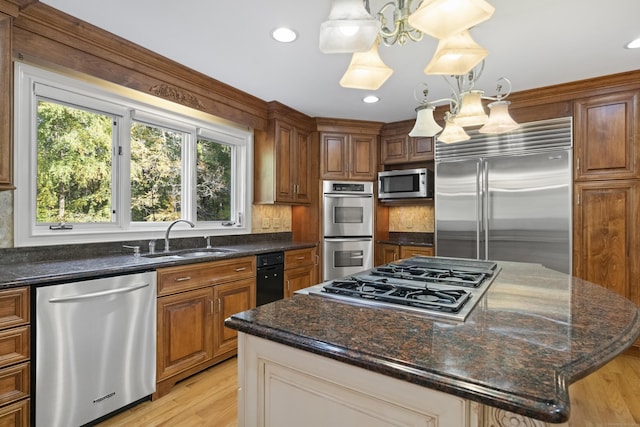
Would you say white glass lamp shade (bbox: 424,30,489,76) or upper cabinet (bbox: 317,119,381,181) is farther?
upper cabinet (bbox: 317,119,381,181)

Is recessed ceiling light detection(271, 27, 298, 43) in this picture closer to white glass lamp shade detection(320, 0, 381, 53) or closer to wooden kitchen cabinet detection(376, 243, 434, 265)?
white glass lamp shade detection(320, 0, 381, 53)

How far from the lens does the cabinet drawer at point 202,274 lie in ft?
7.41

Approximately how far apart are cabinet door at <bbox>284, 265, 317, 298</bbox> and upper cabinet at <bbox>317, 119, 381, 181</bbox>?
3.85 ft

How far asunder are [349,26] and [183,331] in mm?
2210

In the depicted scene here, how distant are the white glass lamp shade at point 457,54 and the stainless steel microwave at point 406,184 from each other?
274 cm

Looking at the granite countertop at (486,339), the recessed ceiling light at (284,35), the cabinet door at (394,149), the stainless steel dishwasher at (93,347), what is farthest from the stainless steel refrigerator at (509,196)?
the stainless steel dishwasher at (93,347)

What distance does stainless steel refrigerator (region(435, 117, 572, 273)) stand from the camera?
10.4 feet

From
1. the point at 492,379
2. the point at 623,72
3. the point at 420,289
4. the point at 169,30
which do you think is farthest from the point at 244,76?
the point at 623,72

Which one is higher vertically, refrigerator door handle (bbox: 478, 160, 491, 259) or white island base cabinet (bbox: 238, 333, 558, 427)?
refrigerator door handle (bbox: 478, 160, 491, 259)

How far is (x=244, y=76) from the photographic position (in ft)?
9.50

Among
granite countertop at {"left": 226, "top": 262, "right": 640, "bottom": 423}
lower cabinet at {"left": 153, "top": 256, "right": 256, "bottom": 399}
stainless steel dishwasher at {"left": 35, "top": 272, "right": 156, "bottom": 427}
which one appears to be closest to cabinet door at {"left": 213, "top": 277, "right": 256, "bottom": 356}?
lower cabinet at {"left": 153, "top": 256, "right": 256, "bottom": 399}

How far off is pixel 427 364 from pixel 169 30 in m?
2.41

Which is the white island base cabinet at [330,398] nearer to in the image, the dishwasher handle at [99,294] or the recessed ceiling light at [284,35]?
the dishwasher handle at [99,294]

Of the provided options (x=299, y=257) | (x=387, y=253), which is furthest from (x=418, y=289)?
(x=387, y=253)
